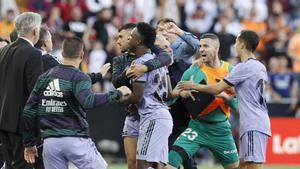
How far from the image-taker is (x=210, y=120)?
1384cm

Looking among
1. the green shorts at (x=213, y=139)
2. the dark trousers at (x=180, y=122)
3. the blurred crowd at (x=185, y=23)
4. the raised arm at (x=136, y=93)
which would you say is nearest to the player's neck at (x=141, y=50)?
the raised arm at (x=136, y=93)

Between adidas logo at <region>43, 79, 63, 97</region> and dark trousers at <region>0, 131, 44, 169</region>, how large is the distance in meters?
1.21

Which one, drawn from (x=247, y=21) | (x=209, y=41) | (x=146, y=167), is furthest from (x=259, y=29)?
(x=146, y=167)

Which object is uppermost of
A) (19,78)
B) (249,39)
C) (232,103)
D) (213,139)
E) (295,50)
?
(295,50)

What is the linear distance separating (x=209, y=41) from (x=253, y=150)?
172cm

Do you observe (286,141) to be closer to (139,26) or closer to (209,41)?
(209,41)

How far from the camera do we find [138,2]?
25766 mm

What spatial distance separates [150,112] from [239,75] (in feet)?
4.33

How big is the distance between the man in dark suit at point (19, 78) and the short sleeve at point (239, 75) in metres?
2.54

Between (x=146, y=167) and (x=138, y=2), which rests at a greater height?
(x=138, y=2)

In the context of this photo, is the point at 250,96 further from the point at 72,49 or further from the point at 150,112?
the point at 72,49

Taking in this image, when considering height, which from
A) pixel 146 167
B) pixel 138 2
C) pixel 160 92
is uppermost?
pixel 138 2

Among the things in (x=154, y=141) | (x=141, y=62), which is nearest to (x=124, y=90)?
(x=141, y=62)

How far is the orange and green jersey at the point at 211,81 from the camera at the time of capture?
45.2 feet
